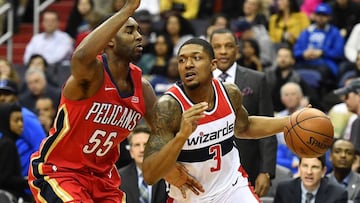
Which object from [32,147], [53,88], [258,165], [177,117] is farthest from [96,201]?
[53,88]

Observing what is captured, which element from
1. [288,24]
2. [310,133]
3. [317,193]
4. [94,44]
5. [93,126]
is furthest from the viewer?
[288,24]

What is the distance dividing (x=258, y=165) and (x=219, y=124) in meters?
2.03

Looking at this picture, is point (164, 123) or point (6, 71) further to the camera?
point (6, 71)

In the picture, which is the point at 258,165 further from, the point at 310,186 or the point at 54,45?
the point at 54,45

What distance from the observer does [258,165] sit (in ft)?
30.0

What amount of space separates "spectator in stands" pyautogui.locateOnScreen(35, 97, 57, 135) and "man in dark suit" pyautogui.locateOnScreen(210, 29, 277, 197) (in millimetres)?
Answer: 4142

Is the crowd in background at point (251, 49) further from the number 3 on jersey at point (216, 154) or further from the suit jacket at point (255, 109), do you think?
the number 3 on jersey at point (216, 154)

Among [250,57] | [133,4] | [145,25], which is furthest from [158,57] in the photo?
[133,4]

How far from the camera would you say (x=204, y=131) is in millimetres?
7164

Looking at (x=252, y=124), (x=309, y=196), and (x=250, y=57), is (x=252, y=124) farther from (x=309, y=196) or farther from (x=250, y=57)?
(x=250, y=57)

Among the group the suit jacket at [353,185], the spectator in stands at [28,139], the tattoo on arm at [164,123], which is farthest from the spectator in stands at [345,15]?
the tattoo on arm at [164,123]

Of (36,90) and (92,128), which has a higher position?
(92,128)

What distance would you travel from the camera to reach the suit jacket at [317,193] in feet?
30.4

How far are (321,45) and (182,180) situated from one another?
23.5ft
